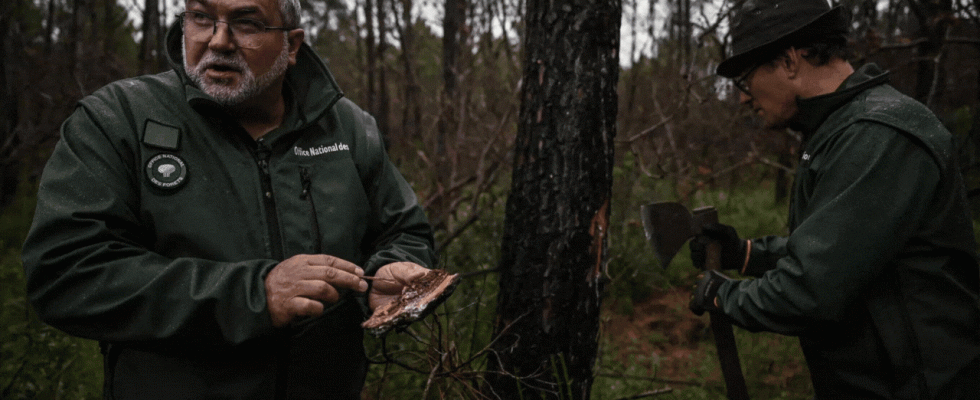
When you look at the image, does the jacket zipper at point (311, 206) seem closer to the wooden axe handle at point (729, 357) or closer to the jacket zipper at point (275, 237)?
the jacket zipper at point (275, 237)

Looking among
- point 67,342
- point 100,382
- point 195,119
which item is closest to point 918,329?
point 195,119

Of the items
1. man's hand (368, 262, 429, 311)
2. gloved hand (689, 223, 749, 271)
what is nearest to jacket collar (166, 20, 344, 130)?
man's hand (368, 262, 429, 311)

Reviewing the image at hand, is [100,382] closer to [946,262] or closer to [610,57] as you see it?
[610,57]

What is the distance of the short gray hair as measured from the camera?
77.0 inches

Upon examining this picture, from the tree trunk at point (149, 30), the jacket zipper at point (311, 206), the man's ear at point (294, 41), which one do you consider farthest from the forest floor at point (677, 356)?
the tree trunk at point (149, 30)

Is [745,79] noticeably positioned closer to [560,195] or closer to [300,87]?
[560,195]

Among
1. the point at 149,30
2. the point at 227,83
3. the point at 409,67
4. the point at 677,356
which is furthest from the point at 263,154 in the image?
the point at 149,30

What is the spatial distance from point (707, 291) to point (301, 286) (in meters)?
1.58

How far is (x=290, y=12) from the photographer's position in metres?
1.99

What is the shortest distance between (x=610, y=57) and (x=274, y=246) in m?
1.75

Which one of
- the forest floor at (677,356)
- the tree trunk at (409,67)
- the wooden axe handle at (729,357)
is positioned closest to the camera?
the wooden axe handle at (729,357)

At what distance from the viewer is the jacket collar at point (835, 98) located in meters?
2.07

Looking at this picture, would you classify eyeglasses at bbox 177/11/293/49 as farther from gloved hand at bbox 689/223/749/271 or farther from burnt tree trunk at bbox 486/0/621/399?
gloved hand at bbox 689/223/749/271

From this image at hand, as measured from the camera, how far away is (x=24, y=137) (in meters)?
8.39
